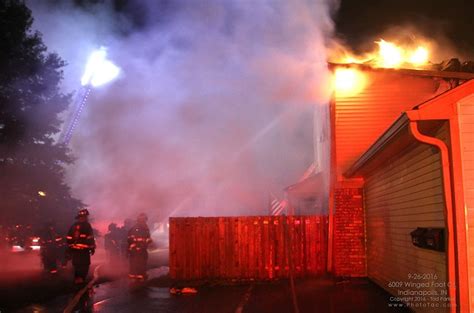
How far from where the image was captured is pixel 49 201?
→ 17.8 metres

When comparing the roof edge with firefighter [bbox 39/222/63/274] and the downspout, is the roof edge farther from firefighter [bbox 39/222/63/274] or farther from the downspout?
firefighter [bbox 39/222/63/274]

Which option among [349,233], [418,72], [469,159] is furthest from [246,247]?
[469,159]

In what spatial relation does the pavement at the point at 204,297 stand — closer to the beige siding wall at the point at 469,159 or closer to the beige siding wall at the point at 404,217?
the beige siding wall at the point at 404,217

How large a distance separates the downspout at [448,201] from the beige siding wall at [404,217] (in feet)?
0.59

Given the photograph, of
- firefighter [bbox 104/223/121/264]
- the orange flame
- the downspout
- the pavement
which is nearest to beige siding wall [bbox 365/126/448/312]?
the downspout

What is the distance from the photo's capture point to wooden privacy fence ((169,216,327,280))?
10539 millimetres

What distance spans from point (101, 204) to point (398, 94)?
12.8 m

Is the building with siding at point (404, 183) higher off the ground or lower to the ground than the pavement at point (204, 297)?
higher

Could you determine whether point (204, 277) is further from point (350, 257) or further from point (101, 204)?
point (101, 204)

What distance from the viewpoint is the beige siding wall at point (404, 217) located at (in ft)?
18.2

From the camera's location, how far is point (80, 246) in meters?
9.56

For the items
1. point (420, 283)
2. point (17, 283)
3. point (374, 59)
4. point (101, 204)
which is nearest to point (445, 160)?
point (420, 283)

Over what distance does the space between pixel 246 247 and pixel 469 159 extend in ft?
20.9

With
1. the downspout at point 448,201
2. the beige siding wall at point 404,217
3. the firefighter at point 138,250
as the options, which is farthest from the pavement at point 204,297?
the downspout at point 448,201
